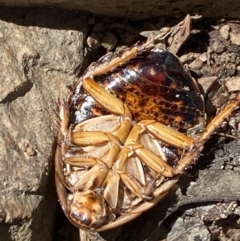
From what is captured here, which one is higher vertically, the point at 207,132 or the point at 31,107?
the point at 31,107

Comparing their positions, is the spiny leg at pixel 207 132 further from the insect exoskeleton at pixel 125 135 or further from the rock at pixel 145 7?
the rock at pixel 145 7

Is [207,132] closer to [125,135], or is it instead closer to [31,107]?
[125,135]

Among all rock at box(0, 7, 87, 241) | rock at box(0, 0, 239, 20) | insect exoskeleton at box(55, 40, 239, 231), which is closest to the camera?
rock at box(0, 7, 87, 241)

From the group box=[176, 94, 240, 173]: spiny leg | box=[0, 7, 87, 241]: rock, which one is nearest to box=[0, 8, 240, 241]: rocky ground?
box=[0, 7, 87, 241]: rock

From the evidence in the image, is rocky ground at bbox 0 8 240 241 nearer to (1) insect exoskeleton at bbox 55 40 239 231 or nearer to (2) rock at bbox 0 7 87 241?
(2) rock at bbox 0 7 87 241

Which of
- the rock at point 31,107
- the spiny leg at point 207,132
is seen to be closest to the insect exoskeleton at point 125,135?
the spiny leg at point 207,132

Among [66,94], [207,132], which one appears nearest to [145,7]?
[66,94]
